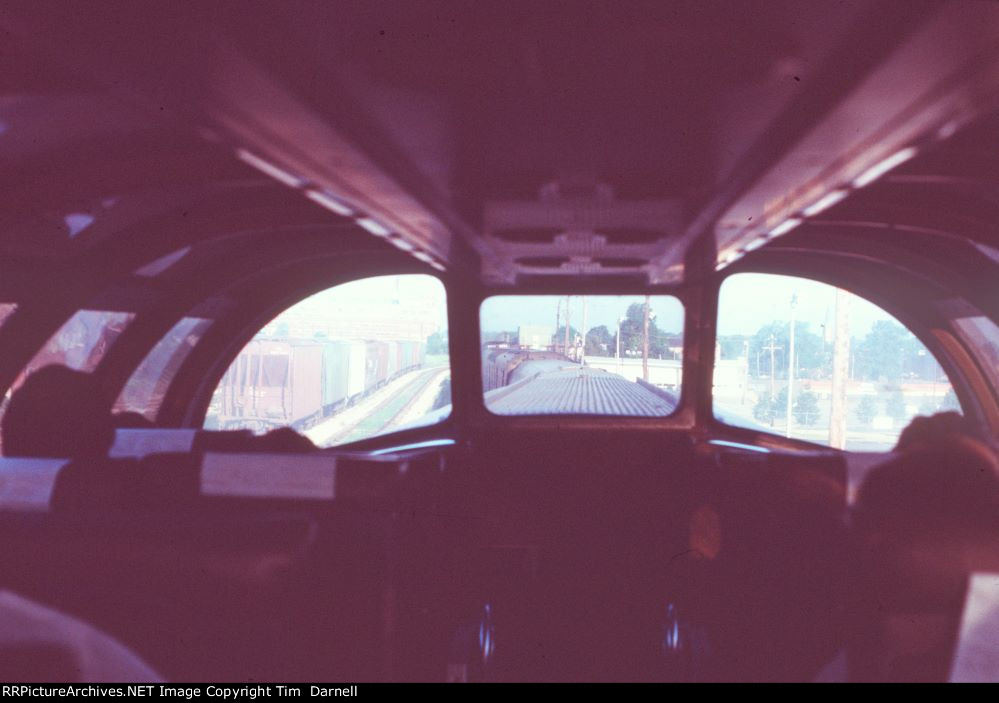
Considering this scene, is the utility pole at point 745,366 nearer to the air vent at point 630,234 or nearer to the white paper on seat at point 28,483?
the air vent at point 630,234

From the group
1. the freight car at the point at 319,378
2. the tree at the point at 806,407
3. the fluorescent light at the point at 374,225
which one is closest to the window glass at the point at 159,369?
the freight car at the point at 319,378

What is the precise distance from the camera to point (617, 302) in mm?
5824

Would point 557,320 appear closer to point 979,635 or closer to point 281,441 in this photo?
point 281,441

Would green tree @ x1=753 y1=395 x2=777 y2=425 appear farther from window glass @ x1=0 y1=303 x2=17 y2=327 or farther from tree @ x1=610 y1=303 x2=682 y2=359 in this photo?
window glass @ x1=0 y1=303 x2=17 y2=327

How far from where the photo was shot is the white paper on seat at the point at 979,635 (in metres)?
2.07

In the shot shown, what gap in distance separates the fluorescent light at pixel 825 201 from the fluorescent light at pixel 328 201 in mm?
2619

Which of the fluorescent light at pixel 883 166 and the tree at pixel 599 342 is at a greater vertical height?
the fluorescent light at pixel 883 166

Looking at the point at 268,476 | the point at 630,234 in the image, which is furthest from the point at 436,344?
the point at 268,476

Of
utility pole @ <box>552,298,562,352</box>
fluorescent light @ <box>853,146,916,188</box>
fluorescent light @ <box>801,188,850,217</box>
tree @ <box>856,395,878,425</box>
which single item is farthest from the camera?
utility pole @ <box>552,298,562,352</box>

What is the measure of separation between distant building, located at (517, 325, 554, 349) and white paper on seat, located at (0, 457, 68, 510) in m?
3.95

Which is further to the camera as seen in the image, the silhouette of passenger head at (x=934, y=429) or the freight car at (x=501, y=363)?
the freight car at (x=501, y=363)

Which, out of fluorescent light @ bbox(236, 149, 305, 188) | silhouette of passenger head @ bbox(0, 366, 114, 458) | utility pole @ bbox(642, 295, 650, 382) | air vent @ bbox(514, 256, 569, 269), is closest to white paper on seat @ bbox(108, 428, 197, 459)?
silhouette of passenger head @ bbox(0, 366, 114, 458)

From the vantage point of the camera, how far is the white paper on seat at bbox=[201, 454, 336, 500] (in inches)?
77.9

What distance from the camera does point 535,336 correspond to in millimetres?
5699
